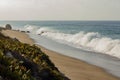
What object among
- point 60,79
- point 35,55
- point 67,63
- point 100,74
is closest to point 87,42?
point 67,63

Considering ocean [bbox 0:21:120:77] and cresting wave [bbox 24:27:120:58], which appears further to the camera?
cresting wave [bbox 24:27:120:58]

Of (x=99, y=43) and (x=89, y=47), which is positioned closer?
(x=89, y=47)

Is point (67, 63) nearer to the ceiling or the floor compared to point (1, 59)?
nearer to the floor

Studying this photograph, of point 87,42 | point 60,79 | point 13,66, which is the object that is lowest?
point 87,42

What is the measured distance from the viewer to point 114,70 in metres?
19.5

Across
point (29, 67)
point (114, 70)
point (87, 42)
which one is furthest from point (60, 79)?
point (87, 42)

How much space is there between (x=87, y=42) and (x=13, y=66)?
37.1m

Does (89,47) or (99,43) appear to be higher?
(99,43)

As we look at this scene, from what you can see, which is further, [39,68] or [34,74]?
[39,68]

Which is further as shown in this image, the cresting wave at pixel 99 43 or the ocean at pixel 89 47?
the cresting wave at pixel 99 43

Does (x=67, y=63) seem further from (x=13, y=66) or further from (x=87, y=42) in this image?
(x=87, y=42)

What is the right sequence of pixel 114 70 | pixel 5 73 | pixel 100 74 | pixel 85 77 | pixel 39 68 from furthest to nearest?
pixel 114 70
pixel 100 74
pixel 85 77
pixel 39 68
pixel 5 73

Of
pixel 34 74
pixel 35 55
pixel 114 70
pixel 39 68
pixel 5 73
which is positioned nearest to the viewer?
pixel 5 73

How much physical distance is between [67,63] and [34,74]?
1229cm
